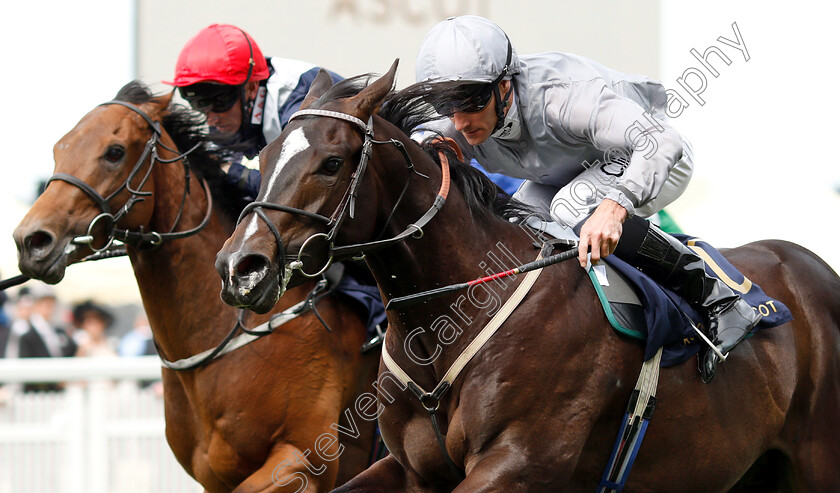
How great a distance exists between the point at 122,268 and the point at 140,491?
6914 millimetres

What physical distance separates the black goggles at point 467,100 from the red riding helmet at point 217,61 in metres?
1.66

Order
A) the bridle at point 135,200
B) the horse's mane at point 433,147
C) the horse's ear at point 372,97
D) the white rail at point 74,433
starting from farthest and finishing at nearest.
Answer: the white rail at point 74,433 → the bridle at point 135,200 → the horse's mane at point 433,147 → the horse's ear at point 372,97

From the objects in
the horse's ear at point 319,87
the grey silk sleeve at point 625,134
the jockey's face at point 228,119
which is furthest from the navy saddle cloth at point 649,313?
the jockey's face at point 228,119

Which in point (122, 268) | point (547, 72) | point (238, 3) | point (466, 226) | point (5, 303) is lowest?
point (122, 268)

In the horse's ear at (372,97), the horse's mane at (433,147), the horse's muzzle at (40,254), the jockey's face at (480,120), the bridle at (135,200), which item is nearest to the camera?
the horse's ear at (372,97)

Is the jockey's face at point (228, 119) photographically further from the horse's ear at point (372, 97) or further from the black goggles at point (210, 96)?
the horse's ear at point (372, 97)

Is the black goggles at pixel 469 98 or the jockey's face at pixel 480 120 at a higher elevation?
the black goggles at pixel 469 98

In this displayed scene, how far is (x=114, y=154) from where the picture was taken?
3.88 metres

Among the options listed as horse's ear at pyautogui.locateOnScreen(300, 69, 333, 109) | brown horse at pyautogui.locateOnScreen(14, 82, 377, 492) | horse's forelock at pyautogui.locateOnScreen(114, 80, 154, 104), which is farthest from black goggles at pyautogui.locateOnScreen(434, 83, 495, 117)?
horse's forelock at pyautogui.locateOnScreen(114, 80, 154, 104)

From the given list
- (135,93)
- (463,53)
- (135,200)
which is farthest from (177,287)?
(463,53)

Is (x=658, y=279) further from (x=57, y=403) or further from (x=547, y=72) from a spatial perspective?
(x=57, y=403)

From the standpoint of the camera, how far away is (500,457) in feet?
8.98

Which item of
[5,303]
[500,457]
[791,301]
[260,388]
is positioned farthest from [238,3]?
[500,457]

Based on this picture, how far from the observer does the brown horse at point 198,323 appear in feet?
12.5
